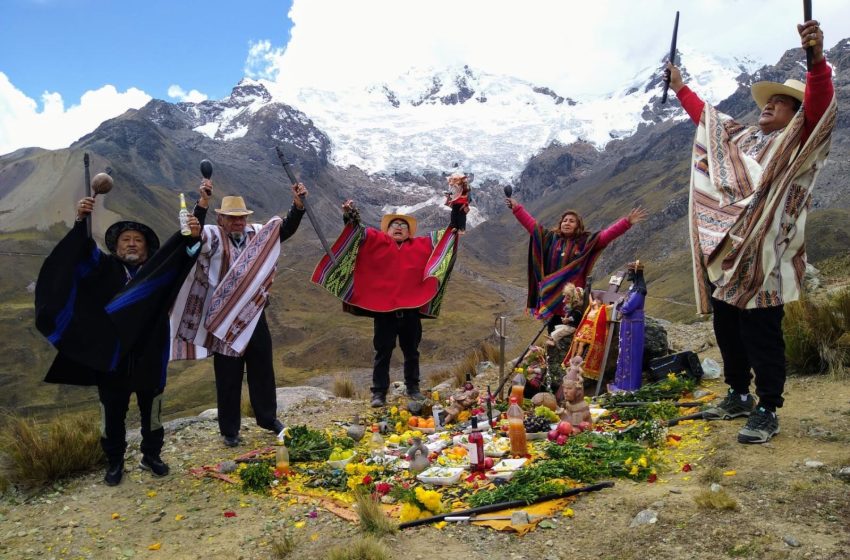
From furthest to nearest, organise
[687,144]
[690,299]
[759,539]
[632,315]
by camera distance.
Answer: [687,144] < [690,299] < [632,315] < [759,539]

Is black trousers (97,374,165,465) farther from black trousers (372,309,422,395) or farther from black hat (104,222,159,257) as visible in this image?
black trousers (372,309,422,395)

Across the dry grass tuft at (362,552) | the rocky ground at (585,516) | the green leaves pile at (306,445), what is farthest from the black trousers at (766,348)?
the green leaves pile at (306,445)

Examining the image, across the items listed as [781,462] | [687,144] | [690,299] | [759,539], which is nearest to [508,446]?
[781,462]

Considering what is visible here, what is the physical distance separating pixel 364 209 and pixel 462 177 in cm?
11472

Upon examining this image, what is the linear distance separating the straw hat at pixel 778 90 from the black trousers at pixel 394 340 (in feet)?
14.9

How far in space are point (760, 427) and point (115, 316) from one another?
524 cm

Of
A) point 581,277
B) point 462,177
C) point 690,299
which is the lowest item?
point 690,299

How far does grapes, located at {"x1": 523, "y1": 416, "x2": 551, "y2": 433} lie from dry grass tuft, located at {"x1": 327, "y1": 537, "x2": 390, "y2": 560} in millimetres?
2673

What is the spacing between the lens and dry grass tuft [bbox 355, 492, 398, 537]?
14.1ft

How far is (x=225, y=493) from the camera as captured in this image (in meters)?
5.58

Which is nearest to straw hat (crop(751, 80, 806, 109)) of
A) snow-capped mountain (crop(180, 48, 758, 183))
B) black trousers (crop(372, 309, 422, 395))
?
black trousers (crop(372, 309, 422, 395))

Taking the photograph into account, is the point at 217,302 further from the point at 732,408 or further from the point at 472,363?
the point at 472,363

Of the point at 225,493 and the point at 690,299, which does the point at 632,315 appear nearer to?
the point at 225,493

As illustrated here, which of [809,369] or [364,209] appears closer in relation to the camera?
[809,369]
